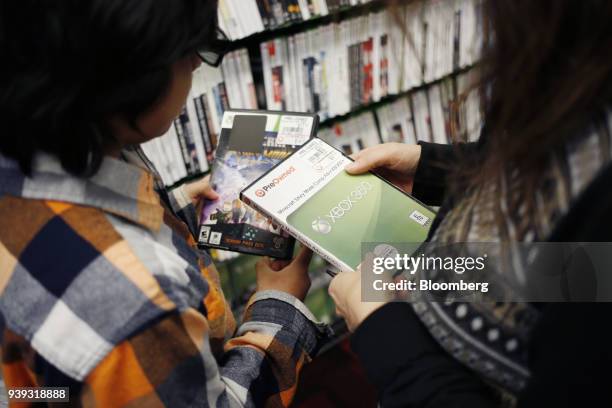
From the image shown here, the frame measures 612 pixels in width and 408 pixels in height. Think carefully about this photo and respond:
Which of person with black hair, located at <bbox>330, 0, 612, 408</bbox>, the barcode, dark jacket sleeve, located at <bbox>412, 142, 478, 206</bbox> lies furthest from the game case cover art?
person with black hair, located at <bbox>330, 0, 612, 408</bbox>

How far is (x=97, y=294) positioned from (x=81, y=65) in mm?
242

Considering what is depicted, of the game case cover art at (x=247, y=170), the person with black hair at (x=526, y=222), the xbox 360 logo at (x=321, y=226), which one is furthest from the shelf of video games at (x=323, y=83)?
the person with black hair at (x=526, y=222)

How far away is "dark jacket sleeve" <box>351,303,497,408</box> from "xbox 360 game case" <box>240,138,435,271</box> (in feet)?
0.53

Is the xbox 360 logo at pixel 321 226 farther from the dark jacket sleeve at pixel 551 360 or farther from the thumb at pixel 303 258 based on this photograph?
the dark jacket sleeve at pixel 551 360

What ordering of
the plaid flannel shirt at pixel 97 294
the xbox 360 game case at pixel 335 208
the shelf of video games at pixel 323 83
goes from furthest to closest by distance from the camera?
the shelf of video games at pixel 323 83
the xbox 360 game case at pixel 335 208
the plaid flannel shirt at pixel 97 294

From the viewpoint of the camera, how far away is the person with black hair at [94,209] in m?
0.43

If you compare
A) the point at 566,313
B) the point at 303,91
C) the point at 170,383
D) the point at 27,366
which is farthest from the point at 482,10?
the point at 303,91

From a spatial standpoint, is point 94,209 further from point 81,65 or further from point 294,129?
point 294,129

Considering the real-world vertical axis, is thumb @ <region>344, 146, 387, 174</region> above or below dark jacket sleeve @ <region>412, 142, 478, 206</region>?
above

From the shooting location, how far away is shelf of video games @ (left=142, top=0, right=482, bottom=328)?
48.8 inches

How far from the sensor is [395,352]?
55 cm

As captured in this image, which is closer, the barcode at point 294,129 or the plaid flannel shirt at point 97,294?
the plaid flannel shirt at point 97,294

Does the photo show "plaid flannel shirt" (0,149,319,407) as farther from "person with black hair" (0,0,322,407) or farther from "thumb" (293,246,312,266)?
"thumb" (293,246,312,266)

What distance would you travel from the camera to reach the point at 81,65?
43cm
